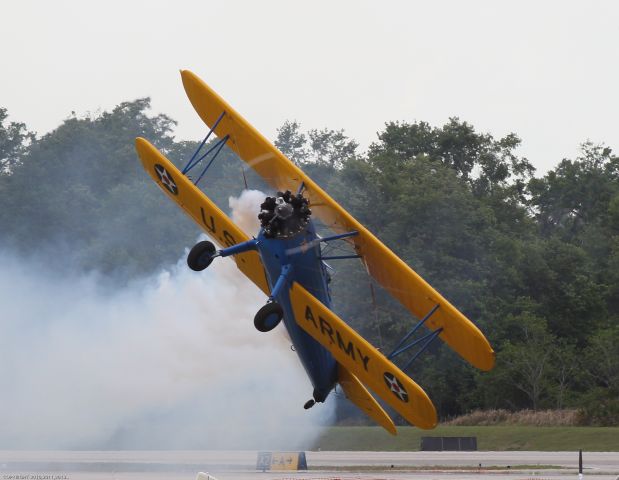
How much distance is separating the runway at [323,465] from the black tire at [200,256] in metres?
6.92

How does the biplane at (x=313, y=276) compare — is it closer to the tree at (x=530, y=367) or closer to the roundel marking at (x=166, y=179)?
the roundel marking at (x=166, y=179)

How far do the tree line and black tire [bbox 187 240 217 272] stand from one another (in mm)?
16324

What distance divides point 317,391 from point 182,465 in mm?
9182

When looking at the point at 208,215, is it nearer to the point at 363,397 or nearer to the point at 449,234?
the point at 363,397

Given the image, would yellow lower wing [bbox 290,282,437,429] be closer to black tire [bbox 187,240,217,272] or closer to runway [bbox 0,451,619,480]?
black tire [bbox 187,240,217,272]

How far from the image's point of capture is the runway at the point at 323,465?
30.3 meters

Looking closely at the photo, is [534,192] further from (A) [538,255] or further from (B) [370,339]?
(B) [370,339]

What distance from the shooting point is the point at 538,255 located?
207ft

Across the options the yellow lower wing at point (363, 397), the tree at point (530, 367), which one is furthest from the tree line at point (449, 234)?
the yellow lower wing at point (363, 397)

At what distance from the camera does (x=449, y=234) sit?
61.7 metres

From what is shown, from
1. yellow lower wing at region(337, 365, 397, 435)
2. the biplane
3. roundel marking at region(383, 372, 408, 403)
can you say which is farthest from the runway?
roundel marking at region(383, 372, 408, 403)

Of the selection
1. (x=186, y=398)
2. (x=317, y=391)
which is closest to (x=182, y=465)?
(x=186, y=398)

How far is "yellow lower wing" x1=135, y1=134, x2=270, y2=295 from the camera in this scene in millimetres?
25891

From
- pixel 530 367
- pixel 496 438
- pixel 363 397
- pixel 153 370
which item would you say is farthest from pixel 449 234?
pixel 363 397
